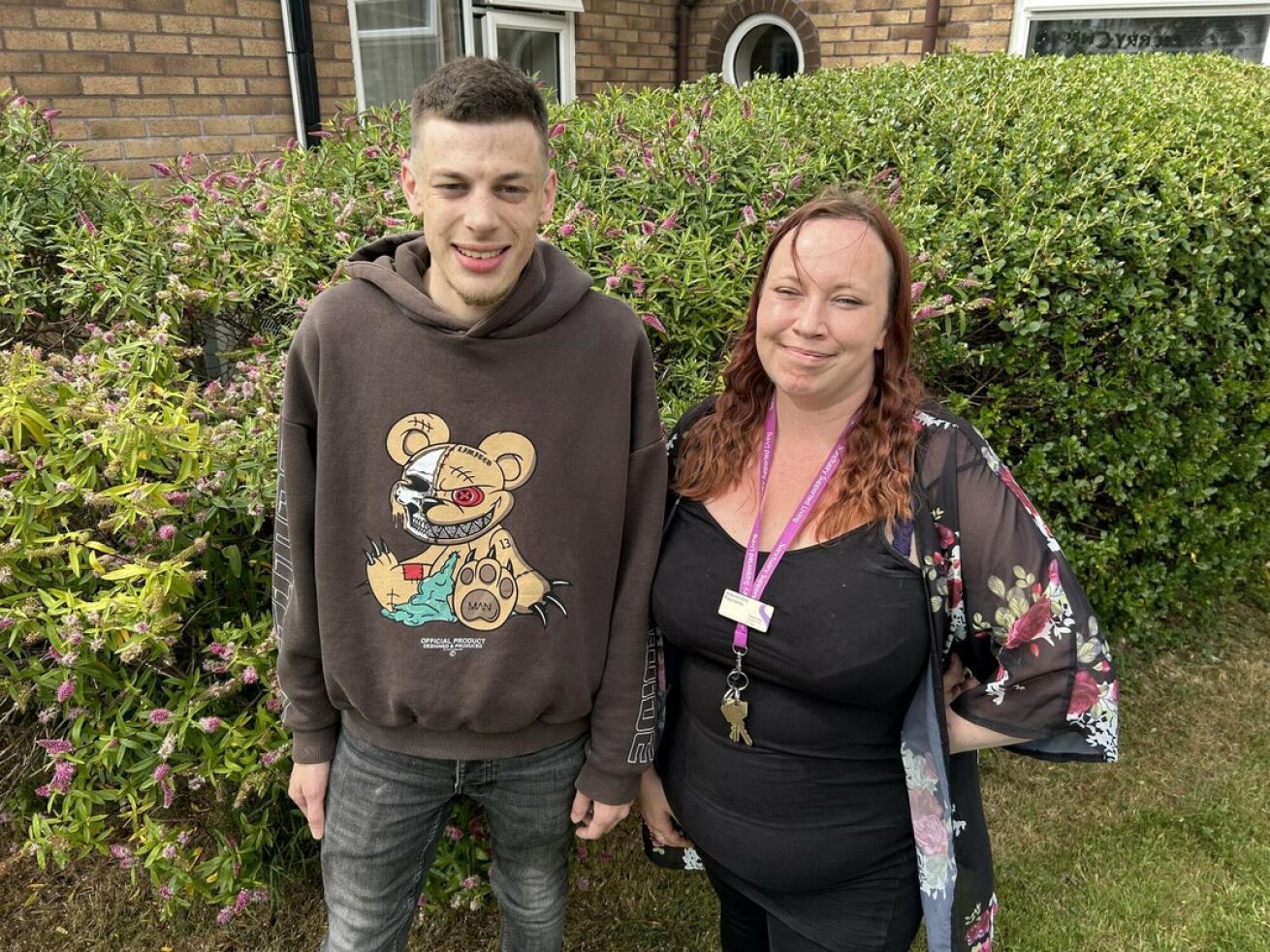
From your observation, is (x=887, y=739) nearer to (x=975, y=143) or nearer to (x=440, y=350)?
(x=440, y=350)

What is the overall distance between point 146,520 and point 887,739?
162cm

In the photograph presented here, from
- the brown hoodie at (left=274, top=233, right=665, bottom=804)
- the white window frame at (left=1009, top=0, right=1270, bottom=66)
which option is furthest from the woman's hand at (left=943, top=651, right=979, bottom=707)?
the white window frame at (left=1009, top=0, right=1270, bottom=66)

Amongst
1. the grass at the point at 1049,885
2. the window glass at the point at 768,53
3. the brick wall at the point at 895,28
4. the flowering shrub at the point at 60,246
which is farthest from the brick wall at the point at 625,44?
the grass at the point at 1049,885

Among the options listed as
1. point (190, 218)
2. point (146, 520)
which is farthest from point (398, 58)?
point (146, 520)

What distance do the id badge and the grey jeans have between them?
422 millimetres

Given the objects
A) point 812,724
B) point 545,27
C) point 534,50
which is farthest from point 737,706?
point 534,50

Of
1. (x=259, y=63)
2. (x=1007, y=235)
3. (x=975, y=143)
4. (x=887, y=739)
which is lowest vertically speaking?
(x=887, y=739)

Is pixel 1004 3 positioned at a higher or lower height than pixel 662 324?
higher

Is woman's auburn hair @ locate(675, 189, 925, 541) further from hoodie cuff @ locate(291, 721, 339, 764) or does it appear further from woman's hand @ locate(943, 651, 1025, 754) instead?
hoodie cuff @ locate(291, 721, 339, 764)

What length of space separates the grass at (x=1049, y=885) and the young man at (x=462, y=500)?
1132 millimetres

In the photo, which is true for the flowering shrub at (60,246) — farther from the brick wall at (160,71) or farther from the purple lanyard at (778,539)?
the purple lanyard at (778,539)

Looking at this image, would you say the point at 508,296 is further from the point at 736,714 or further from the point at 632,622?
the point at 736,714

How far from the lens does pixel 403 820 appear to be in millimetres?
1783

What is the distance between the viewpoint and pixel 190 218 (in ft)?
9.73
